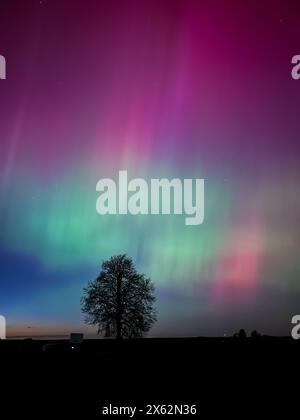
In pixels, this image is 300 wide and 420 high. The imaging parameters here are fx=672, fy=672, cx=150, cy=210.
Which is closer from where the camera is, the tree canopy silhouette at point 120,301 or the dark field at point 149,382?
the dark field at point 149,382

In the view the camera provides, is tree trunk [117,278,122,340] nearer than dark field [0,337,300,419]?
No

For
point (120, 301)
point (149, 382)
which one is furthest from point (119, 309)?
point (149, 382)

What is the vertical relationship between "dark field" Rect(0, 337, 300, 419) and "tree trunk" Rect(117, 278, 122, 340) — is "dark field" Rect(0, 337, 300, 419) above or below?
below

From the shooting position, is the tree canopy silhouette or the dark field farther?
the tree canopy silhouette

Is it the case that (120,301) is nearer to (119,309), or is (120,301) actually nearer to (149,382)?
(119,309)

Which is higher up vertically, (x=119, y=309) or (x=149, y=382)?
(x=119, y=309)

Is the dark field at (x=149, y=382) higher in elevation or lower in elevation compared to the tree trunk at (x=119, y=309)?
lower

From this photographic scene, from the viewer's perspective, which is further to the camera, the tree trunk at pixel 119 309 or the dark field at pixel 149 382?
the tree trunk at pixel 119 309

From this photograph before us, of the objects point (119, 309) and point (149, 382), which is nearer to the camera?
point (149, 382)

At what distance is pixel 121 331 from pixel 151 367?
2195 cm
